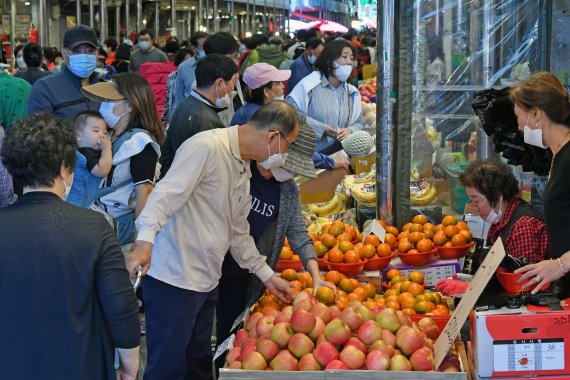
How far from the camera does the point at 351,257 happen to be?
4.85 metres

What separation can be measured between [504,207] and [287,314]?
4.30 ft

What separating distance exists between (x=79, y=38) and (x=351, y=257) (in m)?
2.55

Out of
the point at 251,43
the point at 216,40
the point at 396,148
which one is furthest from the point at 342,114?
the point at 251,43

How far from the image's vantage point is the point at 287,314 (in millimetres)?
3734

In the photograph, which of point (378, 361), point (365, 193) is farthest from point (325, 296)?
point (365, 193)

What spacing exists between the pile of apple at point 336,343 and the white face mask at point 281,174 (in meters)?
0.72

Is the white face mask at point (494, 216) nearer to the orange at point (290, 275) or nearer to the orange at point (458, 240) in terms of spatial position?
the orange at point (458, 240)

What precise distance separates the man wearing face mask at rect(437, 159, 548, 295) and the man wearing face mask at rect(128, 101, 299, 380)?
3.49ft

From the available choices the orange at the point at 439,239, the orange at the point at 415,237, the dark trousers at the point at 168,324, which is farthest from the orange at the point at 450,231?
the dark trousers at the point at 168,324

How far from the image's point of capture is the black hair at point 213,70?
5375 mm

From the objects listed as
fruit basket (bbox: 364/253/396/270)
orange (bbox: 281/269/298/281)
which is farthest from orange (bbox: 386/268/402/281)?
orange (bbox: 281/269/298/281)

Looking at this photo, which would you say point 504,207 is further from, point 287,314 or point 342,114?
point 342,114

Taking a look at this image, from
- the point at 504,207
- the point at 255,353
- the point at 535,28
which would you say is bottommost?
the point at 255,353

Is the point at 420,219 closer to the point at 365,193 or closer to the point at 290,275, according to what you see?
the point at 365,193
